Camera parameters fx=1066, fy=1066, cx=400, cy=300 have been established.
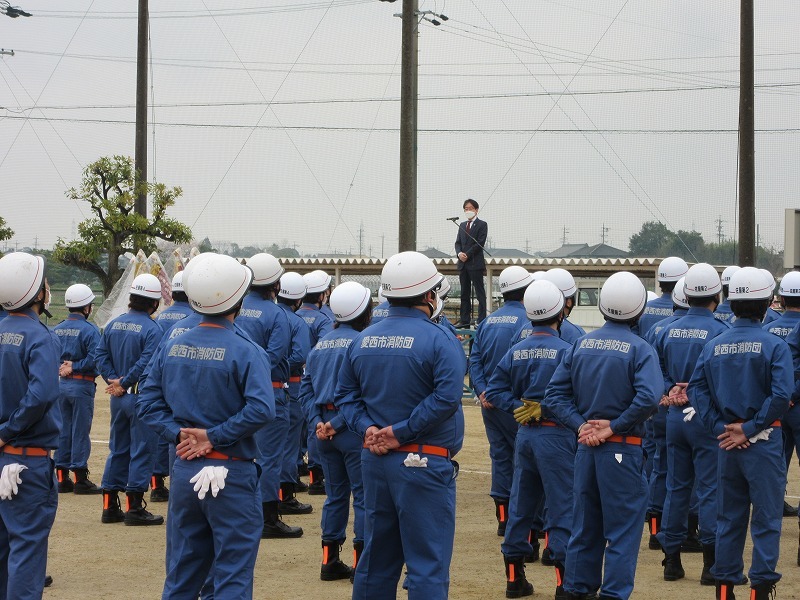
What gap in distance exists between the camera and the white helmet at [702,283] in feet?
29.5

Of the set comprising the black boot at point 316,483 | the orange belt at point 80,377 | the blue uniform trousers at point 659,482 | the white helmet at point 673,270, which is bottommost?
the black boot at point 316,483

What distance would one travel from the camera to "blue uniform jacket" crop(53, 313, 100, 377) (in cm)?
1240

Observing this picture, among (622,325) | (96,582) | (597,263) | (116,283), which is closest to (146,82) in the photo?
(116,283)

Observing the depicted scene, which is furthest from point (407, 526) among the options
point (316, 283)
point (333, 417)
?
point (316, 283)

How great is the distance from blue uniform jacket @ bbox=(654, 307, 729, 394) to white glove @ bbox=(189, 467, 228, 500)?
4.69 m

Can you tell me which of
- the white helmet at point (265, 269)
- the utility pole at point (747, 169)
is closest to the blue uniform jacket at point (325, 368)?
the white helmet at point (265, 269)

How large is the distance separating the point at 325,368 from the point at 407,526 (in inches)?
111

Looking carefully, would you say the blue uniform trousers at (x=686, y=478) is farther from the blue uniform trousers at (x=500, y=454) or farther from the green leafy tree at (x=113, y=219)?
the green leafy tree at (x=113, y=219)

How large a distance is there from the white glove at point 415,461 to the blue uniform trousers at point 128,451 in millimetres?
5201

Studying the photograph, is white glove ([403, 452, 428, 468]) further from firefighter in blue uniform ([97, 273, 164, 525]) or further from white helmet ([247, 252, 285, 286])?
firefighter in blue uniform ([97, 273, 164, 525])

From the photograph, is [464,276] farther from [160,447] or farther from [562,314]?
[562,314]

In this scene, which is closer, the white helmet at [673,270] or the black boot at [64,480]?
the white helmet at [673,270]

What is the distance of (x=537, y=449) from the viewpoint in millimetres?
8133

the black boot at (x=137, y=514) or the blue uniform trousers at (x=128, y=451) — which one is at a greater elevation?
the blue uniform trousers at (x=128, y=451)
